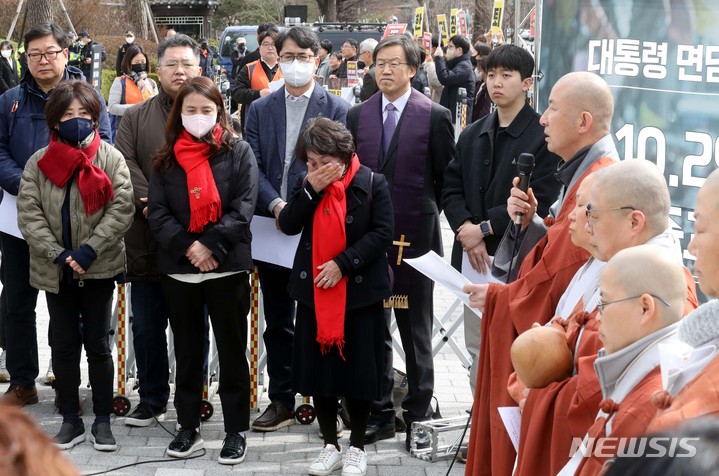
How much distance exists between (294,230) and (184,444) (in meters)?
1.34

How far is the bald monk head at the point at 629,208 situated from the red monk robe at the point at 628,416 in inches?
25.2

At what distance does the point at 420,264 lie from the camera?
4.45 m

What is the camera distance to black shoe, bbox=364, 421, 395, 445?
582 centimetres

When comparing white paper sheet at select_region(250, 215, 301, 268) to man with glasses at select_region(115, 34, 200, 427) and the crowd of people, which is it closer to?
the crowd of people

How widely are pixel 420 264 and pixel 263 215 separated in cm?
172

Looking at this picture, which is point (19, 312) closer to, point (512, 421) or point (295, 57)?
point (295, 57)

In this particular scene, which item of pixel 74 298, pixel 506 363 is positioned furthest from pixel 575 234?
pixel 74 298

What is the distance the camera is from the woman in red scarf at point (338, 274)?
518cm

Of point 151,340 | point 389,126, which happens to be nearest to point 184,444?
point 151,340

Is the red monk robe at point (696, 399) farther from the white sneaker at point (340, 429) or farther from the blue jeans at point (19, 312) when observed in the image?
the blue jeans at point (19, 312)

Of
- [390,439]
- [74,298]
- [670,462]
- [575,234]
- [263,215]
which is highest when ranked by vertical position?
[670,462]

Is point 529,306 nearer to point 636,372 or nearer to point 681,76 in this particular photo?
point 636,372

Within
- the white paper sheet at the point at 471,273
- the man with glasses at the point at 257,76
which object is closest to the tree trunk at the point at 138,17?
the man with glasses at the point at 257,76

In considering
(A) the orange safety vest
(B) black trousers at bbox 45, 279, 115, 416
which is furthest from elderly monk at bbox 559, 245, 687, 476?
(A) the orange safety vest
